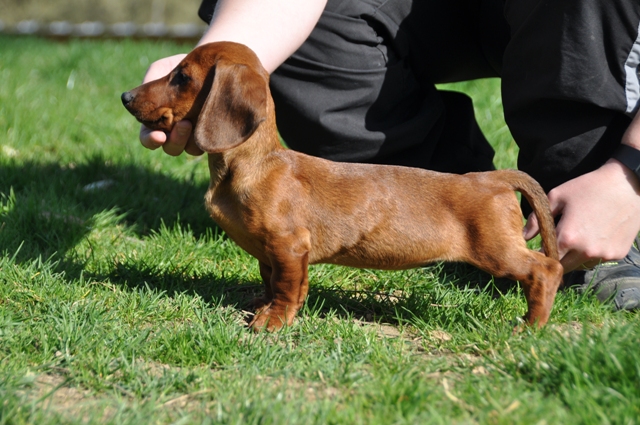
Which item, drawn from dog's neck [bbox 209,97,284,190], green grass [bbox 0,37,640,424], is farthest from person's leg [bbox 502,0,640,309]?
dog's neck [bbox 209,97,284,190]

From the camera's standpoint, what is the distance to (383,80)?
3.85m

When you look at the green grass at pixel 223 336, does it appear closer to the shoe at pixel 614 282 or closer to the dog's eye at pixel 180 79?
the shoe at pixel 614 282

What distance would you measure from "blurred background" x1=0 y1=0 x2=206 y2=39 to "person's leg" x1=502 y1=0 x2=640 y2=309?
9215 mm

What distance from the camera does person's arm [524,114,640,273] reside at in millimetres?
2695

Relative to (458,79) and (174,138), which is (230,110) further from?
(458,79)

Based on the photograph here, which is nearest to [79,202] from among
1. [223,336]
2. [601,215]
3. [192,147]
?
[192,147]

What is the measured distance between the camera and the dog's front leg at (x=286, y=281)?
2.71 m

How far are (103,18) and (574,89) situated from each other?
1058cm

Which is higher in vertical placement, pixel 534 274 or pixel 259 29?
pixel 259 29

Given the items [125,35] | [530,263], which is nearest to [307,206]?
[530,263]

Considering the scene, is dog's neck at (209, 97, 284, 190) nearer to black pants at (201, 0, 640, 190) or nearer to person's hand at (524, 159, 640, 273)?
black pants at (201, 0, 640, 190)

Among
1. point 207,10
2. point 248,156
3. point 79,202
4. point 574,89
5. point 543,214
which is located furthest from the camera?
point 79,202

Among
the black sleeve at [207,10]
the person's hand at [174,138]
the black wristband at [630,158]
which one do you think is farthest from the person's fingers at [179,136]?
the black wristband at [630,158]

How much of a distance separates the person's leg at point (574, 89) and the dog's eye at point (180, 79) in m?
1.47
